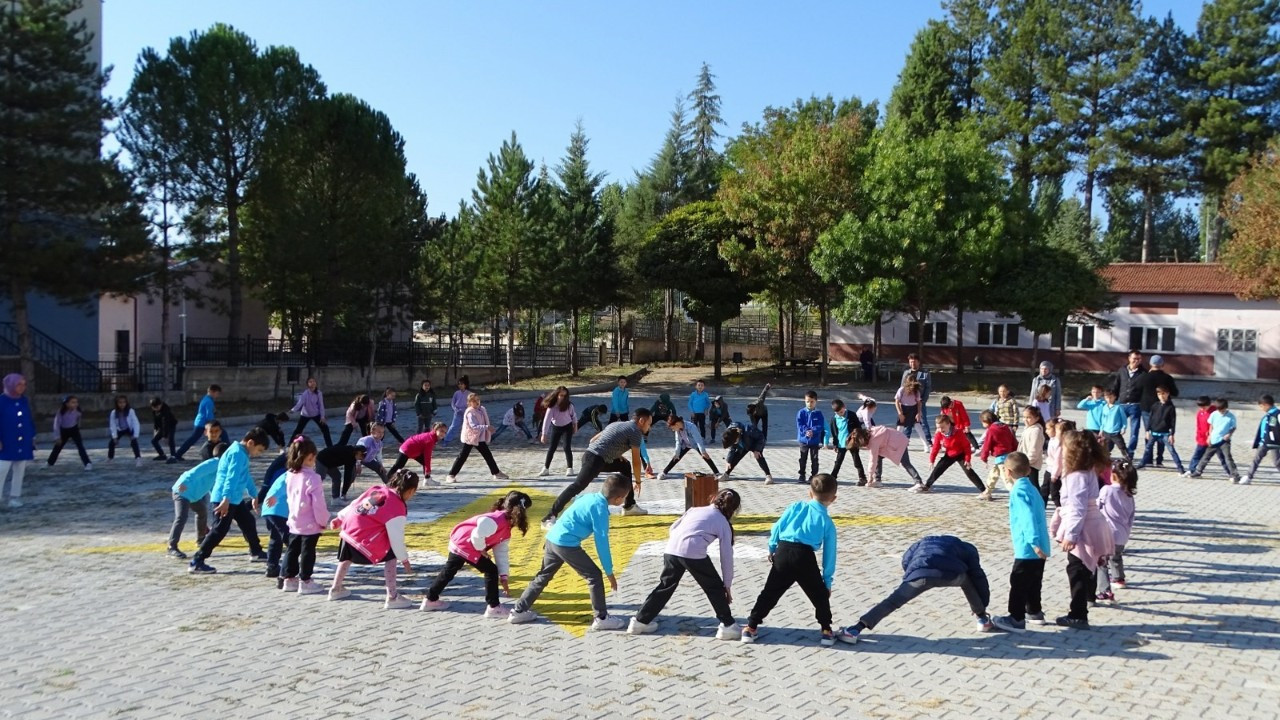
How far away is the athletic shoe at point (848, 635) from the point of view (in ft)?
25.3

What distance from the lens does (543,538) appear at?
1183cm

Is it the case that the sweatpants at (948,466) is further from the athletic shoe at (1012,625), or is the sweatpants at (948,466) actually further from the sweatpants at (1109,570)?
the athletic shoe at (1012,625)

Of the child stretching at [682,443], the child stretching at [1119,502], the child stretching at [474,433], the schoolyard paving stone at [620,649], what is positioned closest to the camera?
the schoolyard paving stone at [620,649]

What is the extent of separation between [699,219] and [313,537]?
3338cm

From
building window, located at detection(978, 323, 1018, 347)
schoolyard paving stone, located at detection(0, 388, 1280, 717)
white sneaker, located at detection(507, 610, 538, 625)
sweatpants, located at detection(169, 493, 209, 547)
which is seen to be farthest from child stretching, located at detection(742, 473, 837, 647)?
building window, located at detection(978, 323, 1018, 347)

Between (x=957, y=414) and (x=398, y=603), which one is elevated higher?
(x=957, y=414)

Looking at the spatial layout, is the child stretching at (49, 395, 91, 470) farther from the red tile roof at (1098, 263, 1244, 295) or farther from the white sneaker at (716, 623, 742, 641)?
the red tile roof at (1098, 263, 1244, 295)

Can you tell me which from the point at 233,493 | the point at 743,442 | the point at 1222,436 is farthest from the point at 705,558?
the point at 1222,436

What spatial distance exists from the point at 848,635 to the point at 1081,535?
7.02 feet

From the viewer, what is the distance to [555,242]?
1554 inches

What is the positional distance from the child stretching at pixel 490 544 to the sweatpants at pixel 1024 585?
402 cm

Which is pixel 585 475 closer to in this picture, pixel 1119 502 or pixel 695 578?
pixel 695 578

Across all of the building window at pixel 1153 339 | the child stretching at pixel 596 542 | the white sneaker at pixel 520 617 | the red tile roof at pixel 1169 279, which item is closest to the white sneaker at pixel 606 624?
the child stretching at pixel 596 542

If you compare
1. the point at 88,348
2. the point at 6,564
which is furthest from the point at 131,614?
the point at 88,348
